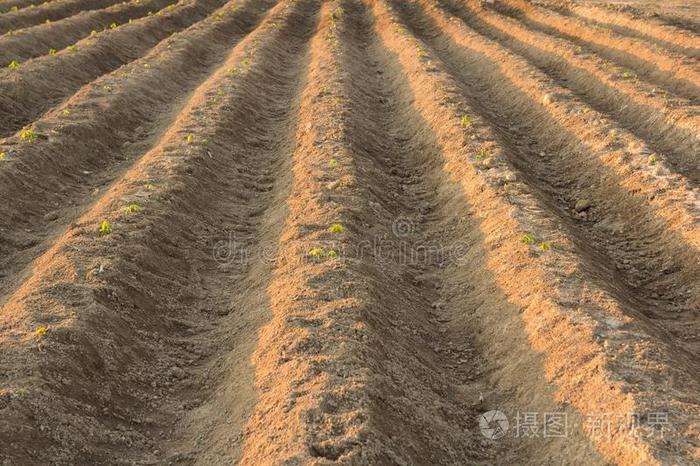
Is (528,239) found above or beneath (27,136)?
beneath

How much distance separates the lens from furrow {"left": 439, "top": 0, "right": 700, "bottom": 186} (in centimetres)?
1611

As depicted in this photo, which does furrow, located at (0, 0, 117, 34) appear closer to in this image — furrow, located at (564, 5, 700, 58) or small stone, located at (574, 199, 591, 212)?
small stone, located at (574, 199, 591, 212)

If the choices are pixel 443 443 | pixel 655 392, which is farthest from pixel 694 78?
pixel 443 443

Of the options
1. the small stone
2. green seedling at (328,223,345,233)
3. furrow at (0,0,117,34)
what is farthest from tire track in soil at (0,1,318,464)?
furrow at (0,0,117,34)

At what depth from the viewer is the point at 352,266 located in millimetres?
10859

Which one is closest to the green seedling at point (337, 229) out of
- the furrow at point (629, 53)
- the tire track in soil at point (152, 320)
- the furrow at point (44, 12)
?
the tire track in soil at point (152, 320)

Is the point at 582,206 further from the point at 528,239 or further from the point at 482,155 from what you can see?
the point at 528,239

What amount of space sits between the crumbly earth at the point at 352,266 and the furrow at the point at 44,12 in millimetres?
10273

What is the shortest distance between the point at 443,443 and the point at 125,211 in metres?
7.98

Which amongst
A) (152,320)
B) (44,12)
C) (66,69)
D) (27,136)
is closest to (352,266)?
(152,320)

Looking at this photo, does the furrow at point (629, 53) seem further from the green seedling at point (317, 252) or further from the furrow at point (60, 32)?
the furrow at point (60, 32)

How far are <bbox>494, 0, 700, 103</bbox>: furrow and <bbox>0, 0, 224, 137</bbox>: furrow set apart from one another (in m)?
19.8

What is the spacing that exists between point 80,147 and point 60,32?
16.4 metres

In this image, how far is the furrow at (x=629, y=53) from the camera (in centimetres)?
2131
